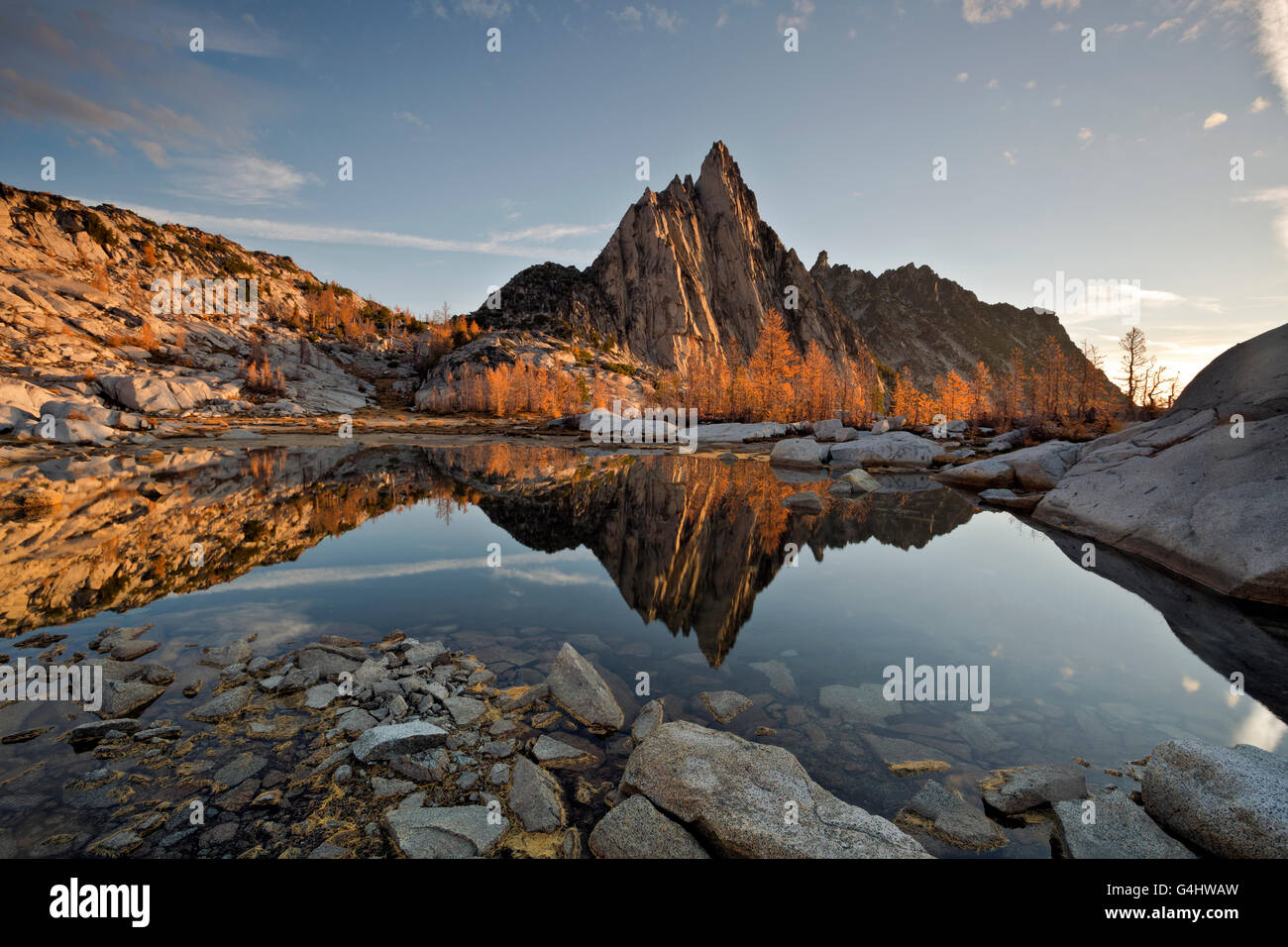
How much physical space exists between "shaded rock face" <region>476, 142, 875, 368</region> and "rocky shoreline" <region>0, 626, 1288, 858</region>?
123 m

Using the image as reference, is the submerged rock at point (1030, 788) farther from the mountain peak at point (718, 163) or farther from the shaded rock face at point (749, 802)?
the mountain peak at point (718, 163)

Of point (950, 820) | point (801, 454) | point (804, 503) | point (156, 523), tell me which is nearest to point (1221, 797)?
point (950, 820)

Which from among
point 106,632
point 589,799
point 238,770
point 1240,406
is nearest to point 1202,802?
point 589,799

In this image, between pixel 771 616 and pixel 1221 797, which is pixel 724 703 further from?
pixel 1221 797

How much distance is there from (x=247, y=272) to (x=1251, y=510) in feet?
503

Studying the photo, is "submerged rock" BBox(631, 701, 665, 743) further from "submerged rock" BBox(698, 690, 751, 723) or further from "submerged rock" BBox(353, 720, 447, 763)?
"submerged rock" BBox(353, 720, 447, 763)

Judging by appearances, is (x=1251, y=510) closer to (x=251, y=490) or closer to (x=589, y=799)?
(x=589, y=799)

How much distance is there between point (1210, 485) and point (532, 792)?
1471cm

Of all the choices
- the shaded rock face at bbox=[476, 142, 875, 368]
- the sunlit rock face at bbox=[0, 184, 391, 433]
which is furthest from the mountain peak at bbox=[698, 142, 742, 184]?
the sunlit rock face at bbox=[0, 184, 391, 433]

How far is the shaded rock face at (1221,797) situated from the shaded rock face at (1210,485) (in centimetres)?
773

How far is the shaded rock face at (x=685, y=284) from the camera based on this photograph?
126875 mm

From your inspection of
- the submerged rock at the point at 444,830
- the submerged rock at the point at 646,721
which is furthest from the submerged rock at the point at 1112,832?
the submerged rock at the point at 444,830

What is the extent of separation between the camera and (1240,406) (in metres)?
12.8

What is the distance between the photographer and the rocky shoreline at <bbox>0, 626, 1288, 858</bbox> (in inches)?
136
